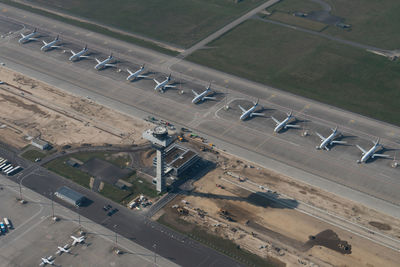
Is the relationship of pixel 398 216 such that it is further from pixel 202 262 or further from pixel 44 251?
pixel 44 251

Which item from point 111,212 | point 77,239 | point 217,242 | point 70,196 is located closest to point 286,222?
point 217,242

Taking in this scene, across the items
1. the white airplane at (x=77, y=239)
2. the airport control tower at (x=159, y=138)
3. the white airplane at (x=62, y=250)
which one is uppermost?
the airport control tower at (x=159, y=138)

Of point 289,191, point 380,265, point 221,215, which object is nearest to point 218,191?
point 221,215

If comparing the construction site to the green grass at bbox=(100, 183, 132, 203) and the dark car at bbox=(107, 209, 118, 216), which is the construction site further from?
the green grass at bbox=(100, 183, 132, 203)

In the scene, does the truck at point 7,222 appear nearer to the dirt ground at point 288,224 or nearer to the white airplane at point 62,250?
the white airplane at point 62,250

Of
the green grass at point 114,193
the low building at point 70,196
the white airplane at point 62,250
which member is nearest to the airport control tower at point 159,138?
the green grass at point 114,193

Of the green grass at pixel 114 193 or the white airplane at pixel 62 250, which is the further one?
the green grass at pixel 114 193

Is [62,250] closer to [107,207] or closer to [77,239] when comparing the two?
[77,239]
